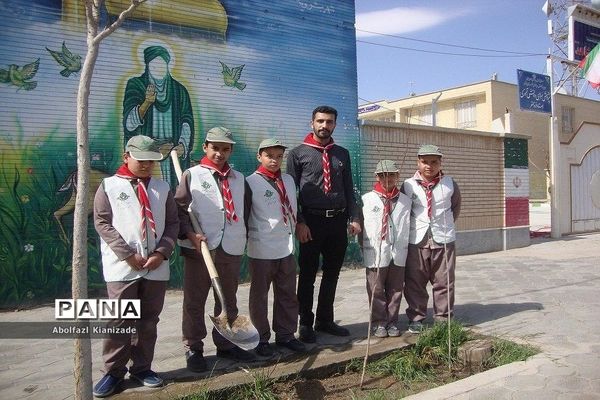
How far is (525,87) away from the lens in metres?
12.7

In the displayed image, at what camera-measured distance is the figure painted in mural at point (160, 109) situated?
21.9 ft

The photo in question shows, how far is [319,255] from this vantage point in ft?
14.2

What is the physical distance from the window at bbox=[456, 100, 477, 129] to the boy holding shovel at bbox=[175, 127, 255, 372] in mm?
24161

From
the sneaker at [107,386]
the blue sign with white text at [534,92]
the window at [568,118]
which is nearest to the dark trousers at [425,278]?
the sneaker at [107,386]

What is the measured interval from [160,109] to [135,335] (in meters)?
4.25

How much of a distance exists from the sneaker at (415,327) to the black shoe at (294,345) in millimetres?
1090

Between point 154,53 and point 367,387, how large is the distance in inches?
211

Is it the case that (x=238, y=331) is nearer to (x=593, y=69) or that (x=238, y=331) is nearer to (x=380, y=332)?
(x=380, y=332)

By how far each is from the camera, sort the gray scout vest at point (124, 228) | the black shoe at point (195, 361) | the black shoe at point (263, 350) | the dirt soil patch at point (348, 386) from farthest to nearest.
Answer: the black shoe at point (263, 350)
the black shoe at point (195, 361)
the dirt soil patch at point (348, 386)
the gray scout vest at point (124, 228)

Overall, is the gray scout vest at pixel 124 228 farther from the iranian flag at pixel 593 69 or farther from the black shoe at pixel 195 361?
the iranian flag at pixel 593 69

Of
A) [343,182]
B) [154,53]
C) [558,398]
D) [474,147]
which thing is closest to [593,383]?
[558,398]

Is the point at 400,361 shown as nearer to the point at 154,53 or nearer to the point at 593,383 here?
the point at 593,383

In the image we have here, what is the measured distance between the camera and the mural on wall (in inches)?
234

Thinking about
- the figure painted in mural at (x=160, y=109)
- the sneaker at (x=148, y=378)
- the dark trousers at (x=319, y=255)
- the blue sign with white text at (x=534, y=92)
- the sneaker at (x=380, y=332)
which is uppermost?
the blue sign with white text at (x=534, y=92)
